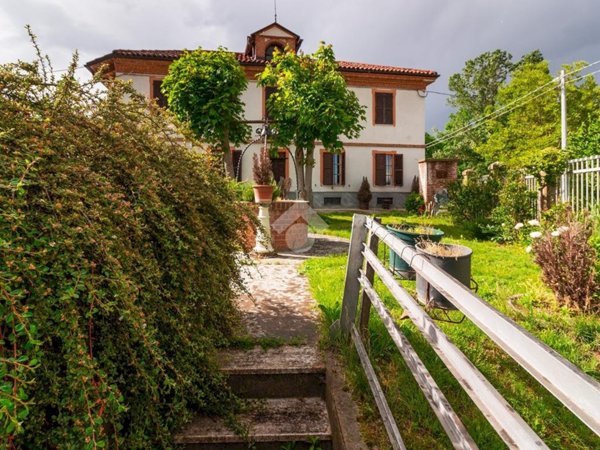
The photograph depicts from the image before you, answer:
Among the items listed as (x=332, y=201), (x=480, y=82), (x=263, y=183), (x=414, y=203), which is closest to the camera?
(x=263, y=183)

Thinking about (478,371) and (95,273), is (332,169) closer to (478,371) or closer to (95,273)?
(95,273)

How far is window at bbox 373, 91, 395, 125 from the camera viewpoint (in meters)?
18.1

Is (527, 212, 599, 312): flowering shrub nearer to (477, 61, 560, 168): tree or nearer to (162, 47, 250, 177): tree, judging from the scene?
(162, 47, 250, 177): tree

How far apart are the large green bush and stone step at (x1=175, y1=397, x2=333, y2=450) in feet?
0.39

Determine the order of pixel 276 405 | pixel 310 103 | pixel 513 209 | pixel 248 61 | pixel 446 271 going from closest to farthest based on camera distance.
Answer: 1. pixel 276 405
2. pixel 446 271
3. pixel 513 209
4. pixel 310 103
5. pixel 248 61

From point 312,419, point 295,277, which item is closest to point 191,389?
point 312,419

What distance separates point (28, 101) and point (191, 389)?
1.55 metres

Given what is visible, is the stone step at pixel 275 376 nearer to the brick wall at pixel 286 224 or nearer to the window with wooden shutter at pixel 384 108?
the brick wall at pixel 286 224

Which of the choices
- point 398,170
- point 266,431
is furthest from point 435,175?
point 266,431

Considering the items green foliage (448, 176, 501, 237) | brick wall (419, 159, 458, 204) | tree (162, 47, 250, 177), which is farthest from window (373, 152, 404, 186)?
tree (162, 47, 250, 177)

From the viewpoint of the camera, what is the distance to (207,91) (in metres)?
11.2

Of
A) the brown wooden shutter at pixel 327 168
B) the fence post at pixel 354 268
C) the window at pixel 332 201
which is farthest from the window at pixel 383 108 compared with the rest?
the fence post at pixel 354 268

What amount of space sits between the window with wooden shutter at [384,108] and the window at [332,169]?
2617 millimetres

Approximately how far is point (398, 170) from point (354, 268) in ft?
54.2
